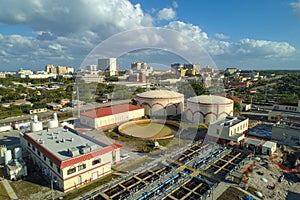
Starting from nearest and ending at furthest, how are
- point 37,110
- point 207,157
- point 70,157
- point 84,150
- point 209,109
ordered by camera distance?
point 70,157, point 84,150, point 207,157, point 209,109, point 37,110

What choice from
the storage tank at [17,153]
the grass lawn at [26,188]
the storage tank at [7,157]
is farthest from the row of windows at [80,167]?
the storage tank at [7,157]

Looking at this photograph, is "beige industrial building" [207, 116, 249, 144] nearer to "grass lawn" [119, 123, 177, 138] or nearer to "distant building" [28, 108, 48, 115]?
"grass lawn" [119, 123, 177, 138]

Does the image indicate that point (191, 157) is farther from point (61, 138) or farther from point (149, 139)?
point (61, 138)

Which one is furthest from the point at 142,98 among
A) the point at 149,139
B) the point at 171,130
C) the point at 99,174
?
the point at 99,174

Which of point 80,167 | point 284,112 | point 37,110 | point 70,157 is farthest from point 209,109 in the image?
point 37,110

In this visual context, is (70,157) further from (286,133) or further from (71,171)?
(286,133)

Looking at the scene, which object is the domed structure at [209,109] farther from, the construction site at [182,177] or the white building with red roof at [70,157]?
the white building with red roof at [70,157]
